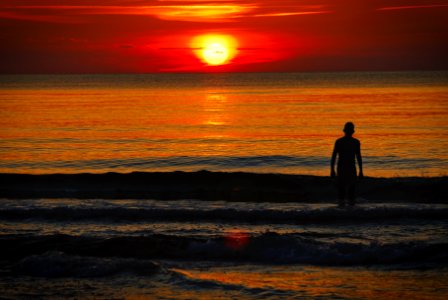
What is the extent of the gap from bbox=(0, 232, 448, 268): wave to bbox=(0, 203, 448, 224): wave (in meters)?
2.36

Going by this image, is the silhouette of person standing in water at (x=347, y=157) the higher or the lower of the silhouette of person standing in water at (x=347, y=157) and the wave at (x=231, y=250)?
the higher

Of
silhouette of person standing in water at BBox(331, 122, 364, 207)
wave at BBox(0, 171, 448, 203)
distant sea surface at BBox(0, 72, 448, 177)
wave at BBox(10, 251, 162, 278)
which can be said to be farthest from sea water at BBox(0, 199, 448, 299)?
distant sea surface at BBox(0, 72, 448, 177)

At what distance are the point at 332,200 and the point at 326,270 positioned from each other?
6913 millimetres

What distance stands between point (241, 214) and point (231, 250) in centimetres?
353

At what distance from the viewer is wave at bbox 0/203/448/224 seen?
15617 millimetres

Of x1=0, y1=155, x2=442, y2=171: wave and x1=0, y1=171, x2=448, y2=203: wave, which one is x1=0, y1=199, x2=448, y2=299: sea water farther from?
x1=0, y1=155, x2=442, y2=171: wave

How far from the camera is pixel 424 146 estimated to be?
31500 millimetres

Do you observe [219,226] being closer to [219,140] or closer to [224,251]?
[224,251]

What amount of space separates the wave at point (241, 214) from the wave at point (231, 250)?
2359mm

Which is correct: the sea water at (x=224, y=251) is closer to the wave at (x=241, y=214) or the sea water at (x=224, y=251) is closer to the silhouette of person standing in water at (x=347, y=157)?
A: the wave at (x=241, y=214)

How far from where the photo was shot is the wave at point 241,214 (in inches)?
615

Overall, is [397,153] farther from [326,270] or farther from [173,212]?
[326,270]

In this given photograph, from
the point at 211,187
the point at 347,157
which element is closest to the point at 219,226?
the point at 347,157

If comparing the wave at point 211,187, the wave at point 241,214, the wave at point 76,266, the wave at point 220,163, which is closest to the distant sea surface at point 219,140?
the wave at point 220,163
